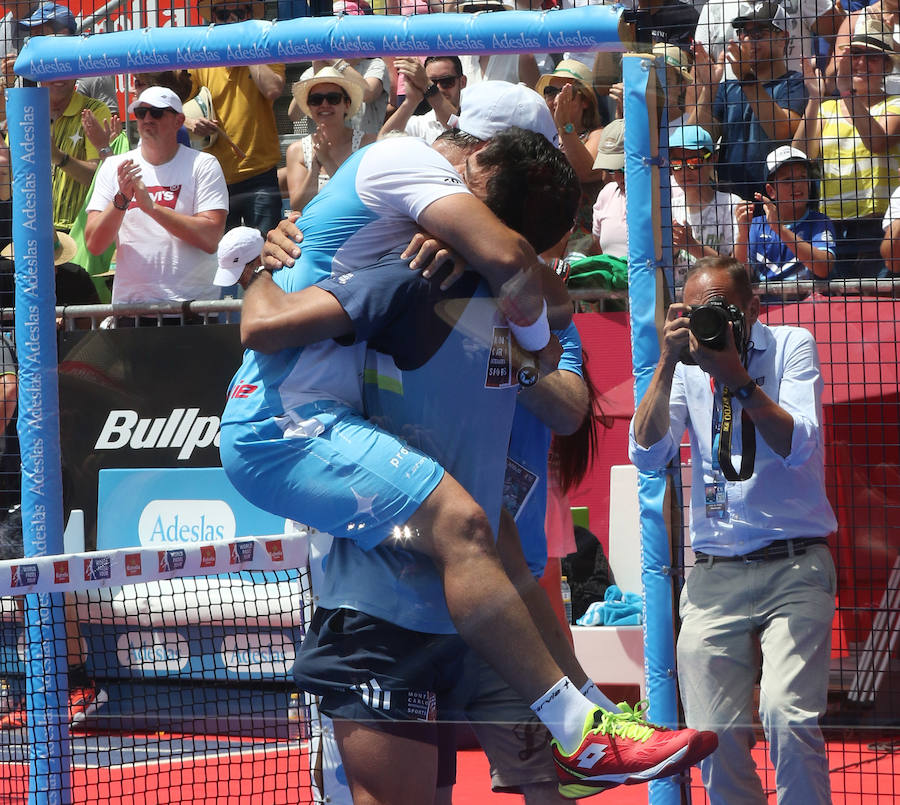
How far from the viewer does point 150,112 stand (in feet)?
7.45

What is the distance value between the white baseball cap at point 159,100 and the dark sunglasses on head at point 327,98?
25cm

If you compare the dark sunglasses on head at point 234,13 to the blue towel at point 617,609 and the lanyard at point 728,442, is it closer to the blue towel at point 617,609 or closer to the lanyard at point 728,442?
the lanyard at point 728,442

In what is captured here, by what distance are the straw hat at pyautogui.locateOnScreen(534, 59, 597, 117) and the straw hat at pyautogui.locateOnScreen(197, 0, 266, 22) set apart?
2.49 ft

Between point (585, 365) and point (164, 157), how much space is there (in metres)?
0.85

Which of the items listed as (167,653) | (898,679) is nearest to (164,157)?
(167,653)

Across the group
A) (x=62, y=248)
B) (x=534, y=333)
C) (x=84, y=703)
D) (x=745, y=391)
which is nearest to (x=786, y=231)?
(x=745, y=391)

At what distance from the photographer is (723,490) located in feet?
8.88

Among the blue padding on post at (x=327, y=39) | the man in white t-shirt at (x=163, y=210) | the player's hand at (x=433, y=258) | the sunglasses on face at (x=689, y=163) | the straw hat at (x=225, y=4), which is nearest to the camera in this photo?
the player's hand at (x=433, y=258)

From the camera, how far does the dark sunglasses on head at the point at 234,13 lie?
2643 mm

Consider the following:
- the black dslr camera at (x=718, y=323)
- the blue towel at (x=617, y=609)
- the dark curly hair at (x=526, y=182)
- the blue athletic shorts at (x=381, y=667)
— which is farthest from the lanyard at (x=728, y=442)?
the blue athletic shorts at (x=381, y=667)

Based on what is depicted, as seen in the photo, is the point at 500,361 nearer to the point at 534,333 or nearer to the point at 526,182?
the point at 534,333

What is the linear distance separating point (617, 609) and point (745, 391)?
681 mm

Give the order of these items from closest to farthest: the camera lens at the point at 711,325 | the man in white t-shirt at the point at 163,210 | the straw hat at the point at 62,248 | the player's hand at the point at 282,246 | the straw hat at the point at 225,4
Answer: the player's hand at the point at 282,246 → the man in white t-shirt at the point at 163,210 → the camera lens at the point at 711,325 → the straw hat at the point at 225,4 → the straw hat at the point at 62,248

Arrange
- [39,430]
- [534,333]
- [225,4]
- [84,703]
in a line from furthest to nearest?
[84,703], [39,430], [225,4], [534,333]
